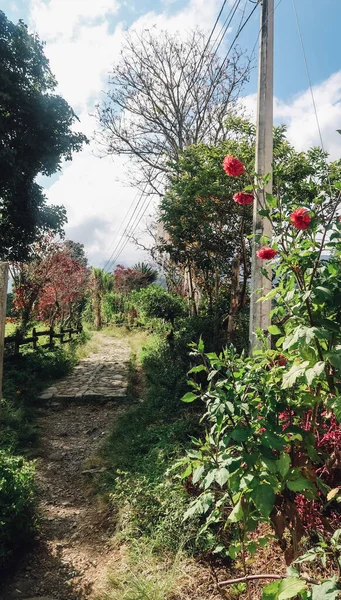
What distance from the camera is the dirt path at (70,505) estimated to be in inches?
116

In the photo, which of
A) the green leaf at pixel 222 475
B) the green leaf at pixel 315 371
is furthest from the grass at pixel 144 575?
the green leaf at pixel 315 371

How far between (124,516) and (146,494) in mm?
271

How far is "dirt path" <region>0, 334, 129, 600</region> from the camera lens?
2947mm

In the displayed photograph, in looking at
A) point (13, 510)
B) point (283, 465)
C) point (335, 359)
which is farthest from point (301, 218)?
point (13, 510)

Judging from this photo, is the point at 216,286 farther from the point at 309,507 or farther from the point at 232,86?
the point at 232,86

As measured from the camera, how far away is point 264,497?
5.39ft

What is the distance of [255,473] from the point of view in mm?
1753

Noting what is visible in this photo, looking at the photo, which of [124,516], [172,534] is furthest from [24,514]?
[172,534]

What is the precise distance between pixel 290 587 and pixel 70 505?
343cm

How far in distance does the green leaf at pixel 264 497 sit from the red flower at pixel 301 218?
1.23 m

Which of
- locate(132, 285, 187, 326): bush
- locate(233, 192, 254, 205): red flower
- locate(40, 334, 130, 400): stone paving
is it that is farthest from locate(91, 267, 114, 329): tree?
locate(233, 192, 254, 205): red flower

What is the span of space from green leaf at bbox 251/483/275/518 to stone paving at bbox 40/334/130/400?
6538 millimetres

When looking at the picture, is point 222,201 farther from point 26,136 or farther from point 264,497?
point 264,497

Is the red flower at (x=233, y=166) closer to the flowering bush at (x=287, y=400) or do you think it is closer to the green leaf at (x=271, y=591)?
the flowering bush at (x=287, y=400)
